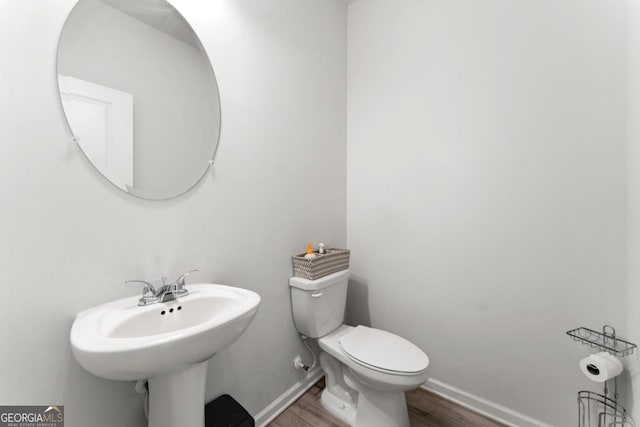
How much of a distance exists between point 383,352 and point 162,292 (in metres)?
1.03

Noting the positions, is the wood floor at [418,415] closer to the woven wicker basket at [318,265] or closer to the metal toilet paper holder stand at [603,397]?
the metal toilet paper holder stand at [603,397]

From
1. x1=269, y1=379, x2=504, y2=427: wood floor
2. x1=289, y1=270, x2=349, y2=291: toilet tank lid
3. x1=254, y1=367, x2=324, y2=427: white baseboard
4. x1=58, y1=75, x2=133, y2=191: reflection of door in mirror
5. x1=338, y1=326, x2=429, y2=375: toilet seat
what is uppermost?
x1=58, y1=75, x2=133, y2=191: reflection of door in mirror

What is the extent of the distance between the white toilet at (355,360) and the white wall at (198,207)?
169mm

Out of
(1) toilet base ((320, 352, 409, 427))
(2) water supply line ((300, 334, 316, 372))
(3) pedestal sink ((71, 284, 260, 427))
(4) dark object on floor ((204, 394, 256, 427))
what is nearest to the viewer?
(3) pedestal sink ((71, 284, 260, 427))

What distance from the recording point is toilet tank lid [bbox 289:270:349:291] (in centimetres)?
152

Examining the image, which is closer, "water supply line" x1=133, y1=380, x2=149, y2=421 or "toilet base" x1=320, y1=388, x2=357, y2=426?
"water supply line" x1=133, y1=380, x2=149, y2=421

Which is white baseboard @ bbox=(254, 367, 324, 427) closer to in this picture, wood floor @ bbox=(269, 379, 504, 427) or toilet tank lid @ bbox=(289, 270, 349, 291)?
wood floor @ bbox=(269, 379, 504, 427)

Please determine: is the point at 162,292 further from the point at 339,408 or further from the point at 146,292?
the point at 339,408

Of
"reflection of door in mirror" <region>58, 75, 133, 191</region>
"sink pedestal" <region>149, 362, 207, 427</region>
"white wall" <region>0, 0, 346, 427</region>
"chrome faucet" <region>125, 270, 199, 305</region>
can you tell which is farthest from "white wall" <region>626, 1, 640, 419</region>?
"reflection of door in mirror" <region>58, 75, 133, 191</region>

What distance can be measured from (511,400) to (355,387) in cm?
82

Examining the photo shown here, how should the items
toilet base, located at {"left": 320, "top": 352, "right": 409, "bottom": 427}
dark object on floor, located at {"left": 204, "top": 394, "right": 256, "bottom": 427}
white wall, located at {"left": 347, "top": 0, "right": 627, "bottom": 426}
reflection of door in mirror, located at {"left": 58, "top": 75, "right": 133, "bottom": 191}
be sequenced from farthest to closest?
toilet base, located at {"left": 320, "top": 352, "right": 409, "bottom": 427}, white wall, located at {"left": 347, "top": 0, "right": 627, "bottom": 426}, dark object on floor, located at {"left": 204, "top": 394, "right": 256, "bottom": 427}, reflection of door in mirror, located at {"left": 58, "top": 75, "right": 133, "bottom": 191}

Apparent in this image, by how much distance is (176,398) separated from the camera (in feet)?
2.99
